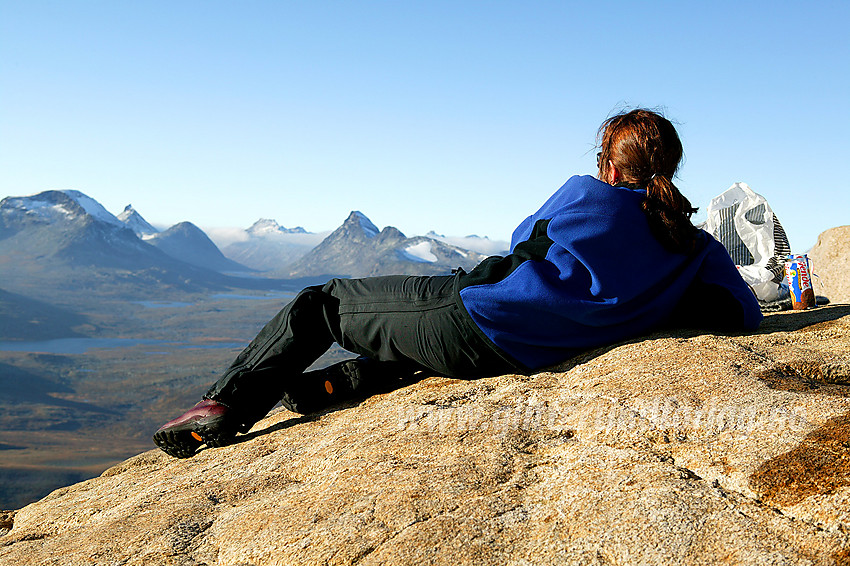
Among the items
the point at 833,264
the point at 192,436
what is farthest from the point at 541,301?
the point at 833,264

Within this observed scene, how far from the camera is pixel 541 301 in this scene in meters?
4.27

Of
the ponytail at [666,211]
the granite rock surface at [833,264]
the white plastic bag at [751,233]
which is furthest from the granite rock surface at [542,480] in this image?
the granite rock surface at [833,264]

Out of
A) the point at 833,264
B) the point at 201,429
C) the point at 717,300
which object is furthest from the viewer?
the point at 833,264

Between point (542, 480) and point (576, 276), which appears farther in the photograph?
point (576, 276)

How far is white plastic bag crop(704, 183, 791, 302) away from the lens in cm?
827

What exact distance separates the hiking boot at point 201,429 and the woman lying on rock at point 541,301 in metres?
0.01

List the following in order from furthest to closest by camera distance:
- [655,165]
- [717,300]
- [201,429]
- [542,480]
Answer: [201,429]
[717,300]
[655,165]
[542,480]

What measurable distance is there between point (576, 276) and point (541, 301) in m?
0.29

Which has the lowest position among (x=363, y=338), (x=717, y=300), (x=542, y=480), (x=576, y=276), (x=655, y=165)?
(x=542, y=480)

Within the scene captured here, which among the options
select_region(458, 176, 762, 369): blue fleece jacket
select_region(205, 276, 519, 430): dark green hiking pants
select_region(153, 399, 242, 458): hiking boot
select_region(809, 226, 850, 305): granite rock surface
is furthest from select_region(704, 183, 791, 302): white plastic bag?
select_region(153, 399, 242, 458): hiking boot

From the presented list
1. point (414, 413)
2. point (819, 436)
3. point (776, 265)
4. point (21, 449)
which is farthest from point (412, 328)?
point (21, 449)

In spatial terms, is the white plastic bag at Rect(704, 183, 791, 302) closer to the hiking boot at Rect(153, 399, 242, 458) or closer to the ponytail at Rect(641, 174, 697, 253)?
the ponytail at Rect(641, 174, 697, 253)

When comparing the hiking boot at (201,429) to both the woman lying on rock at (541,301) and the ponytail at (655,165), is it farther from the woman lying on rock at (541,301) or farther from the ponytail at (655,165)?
the ponytail at (655,165)

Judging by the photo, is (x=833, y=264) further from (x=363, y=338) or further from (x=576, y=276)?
(x=363, y=338)
